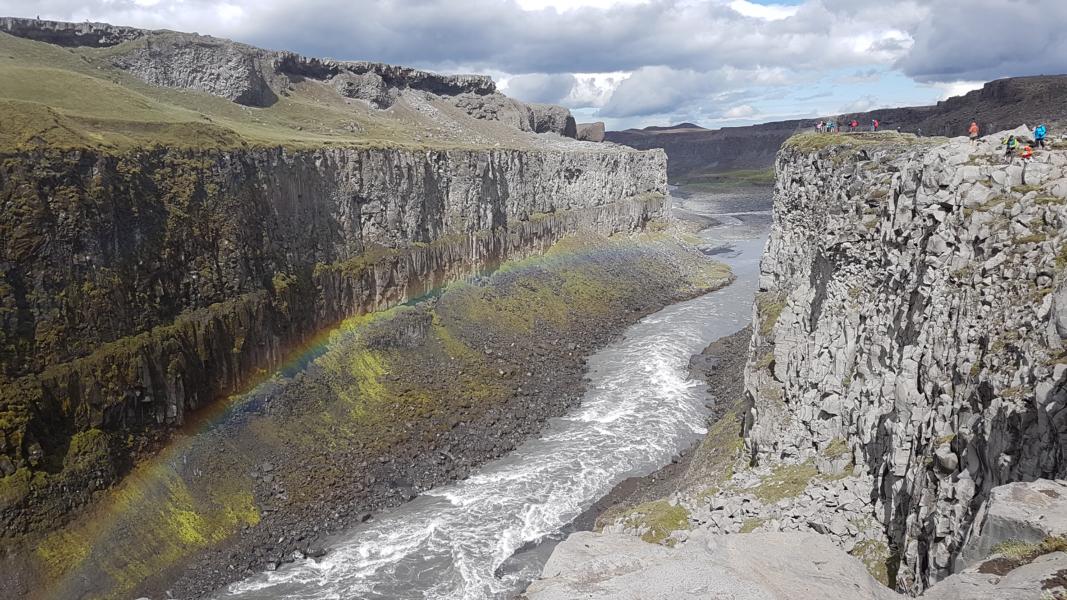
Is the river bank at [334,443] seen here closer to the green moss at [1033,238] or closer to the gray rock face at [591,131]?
the green moss at [1033,238]

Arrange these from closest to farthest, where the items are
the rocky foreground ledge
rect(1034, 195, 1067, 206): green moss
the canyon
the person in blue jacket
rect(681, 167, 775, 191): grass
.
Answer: the rocky foreground ledge, the canyon, rect(1034, 195, 1067, 206): green moss, the person in blue jacket, rect(681, 167, 775, 191): grass

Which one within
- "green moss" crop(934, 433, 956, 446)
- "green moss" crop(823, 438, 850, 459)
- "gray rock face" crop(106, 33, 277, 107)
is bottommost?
"green moss" crop(823, 438, 850, 459)

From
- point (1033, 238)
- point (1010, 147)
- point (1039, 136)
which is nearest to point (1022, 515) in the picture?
point (1033, 238)

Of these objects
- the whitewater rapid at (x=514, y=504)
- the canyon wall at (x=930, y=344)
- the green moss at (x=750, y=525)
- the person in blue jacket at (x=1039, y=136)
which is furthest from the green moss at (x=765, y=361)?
the person in blue jacket at (x=1039, y=136)

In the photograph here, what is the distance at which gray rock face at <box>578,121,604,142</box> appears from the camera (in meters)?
159

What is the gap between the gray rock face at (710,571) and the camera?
11.9 meters

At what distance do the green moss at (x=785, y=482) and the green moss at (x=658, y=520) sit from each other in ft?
8.83

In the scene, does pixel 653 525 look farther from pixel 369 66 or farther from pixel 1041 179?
pixel 369 66

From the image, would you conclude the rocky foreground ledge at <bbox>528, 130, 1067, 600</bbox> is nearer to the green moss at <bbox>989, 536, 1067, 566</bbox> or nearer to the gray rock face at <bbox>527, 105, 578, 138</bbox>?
the green moss at <bbox>989, 536, 1067, 566</bbox>

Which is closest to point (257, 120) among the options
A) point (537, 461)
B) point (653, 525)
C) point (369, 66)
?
point (369, 66)

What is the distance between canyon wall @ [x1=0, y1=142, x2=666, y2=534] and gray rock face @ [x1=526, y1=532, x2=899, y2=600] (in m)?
25.9

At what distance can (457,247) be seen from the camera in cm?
6112

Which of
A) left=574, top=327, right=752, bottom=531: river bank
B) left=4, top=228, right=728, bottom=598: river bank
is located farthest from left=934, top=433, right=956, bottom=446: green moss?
left=4, top=228, right=728, bottom=598: river bank

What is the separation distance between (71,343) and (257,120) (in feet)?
153
